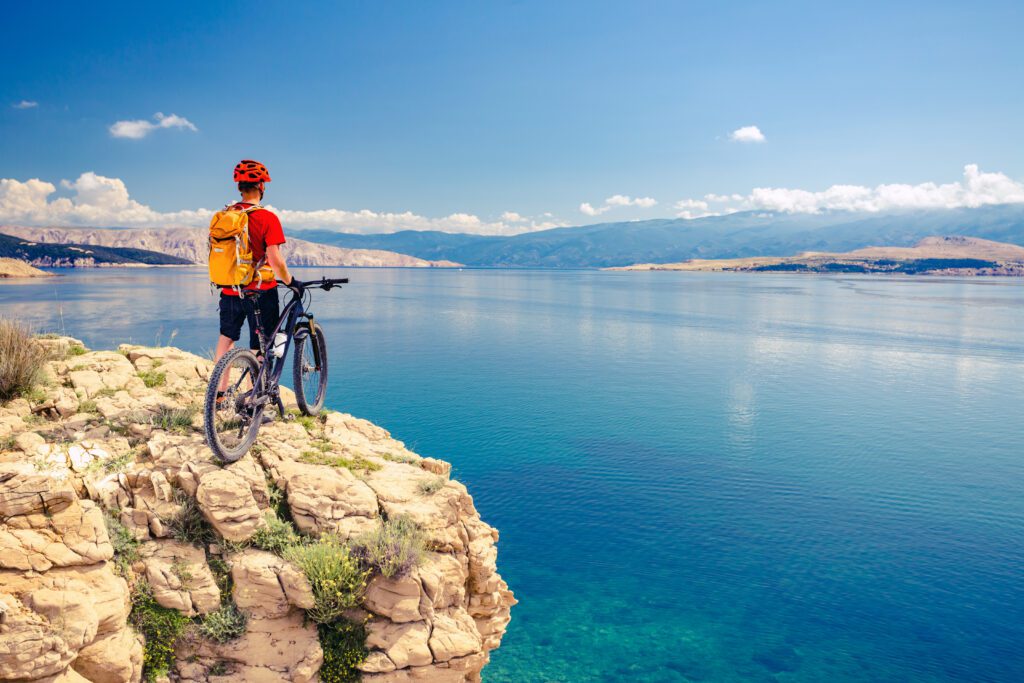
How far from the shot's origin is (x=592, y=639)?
13.6 m

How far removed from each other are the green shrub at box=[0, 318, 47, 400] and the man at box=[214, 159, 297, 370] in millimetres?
3374

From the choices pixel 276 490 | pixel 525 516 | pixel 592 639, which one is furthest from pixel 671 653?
pixel 276 490

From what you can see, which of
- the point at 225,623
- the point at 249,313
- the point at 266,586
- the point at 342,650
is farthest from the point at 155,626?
the point at 249,313

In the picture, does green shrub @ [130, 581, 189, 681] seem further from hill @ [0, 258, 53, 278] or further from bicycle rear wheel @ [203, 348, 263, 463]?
hill @ [0, 258, 53, 278]

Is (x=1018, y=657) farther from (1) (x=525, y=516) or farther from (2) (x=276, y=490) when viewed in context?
(2) (x=276, y=490)

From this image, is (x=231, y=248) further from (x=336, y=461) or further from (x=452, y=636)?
(x=452, y=636)

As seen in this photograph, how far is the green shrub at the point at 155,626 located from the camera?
6.63m

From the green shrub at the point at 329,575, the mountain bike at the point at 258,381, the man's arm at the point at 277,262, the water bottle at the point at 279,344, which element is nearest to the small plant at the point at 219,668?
the green shrub at the point at 329,575

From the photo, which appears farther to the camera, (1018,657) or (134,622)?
(1018,657)

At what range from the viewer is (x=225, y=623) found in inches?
268

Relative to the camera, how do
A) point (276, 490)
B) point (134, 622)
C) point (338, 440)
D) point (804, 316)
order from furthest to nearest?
point (804, 316), point (338, 440), point (276, 490), point (134, 622)

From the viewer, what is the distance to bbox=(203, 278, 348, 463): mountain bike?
7.61 meters

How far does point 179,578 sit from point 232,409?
2.36 meters

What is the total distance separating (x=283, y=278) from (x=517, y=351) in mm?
41446
